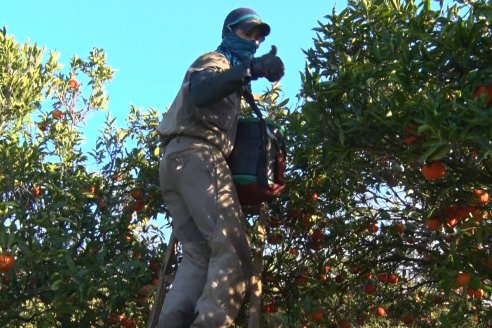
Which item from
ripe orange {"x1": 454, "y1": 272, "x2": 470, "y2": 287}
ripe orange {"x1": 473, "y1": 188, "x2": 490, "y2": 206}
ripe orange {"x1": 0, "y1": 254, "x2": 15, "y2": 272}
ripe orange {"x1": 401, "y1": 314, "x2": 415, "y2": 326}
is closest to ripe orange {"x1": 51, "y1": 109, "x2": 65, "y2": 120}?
ripe orange {"x1": 0, "y1": 254, "x2": 15, "y2": 272}

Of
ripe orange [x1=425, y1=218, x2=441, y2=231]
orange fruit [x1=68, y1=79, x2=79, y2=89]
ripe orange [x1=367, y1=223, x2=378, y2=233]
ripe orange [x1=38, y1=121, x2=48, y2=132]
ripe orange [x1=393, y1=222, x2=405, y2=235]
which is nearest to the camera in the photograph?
ripe orange [x1=425, y1=218, x2=441, y2=231]

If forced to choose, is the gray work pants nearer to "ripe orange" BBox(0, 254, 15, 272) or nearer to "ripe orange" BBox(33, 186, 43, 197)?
"ripe orange" BBox(0, 254, 15, 272)

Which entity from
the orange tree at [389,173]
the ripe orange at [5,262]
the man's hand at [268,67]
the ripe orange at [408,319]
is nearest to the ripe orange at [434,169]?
the orange tree at [389,173]

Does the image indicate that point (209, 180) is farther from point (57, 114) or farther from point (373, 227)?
point (57, 114)

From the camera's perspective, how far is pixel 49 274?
14.7ft

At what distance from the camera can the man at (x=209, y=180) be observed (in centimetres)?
304

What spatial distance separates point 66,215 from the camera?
5.09 meters

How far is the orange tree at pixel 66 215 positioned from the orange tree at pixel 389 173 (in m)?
1.01

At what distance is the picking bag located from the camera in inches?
134

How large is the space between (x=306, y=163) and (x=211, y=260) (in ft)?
4.83

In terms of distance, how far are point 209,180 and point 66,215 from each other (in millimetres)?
2194

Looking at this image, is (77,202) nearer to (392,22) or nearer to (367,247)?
(367,247)

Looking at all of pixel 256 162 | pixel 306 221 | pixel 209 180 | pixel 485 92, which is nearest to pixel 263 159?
pixel 256 162

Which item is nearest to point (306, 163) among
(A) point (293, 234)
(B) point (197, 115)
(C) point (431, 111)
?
(A) point (293, 234)
